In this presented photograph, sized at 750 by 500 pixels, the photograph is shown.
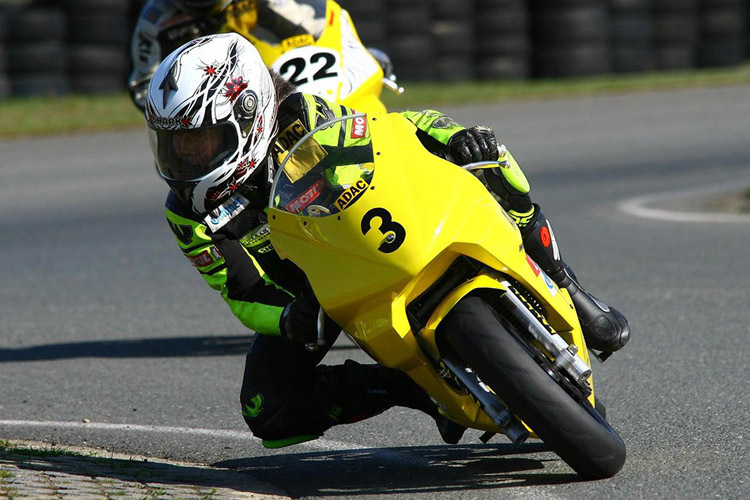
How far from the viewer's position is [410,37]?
17.8 meters

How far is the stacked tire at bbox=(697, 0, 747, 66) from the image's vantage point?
19.1 m

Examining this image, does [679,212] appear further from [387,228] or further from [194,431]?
[387,228]

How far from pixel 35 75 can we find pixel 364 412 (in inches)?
531

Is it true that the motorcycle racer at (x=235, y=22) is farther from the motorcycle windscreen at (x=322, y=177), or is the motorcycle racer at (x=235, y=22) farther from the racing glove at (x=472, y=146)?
the motorcycle windscreen at (x=322, y=177)

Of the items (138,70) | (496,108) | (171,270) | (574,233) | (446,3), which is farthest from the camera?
(446,3)

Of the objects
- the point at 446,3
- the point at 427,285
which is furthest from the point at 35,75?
the point at 427,285

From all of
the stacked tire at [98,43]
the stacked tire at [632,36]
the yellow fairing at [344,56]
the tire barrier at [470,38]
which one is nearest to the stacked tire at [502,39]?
the tire barrier at [470,38]

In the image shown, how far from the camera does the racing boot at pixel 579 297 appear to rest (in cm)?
446

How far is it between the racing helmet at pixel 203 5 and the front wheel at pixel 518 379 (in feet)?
13.0

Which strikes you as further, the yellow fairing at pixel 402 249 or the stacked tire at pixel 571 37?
the stacked tire at pixel 571 37

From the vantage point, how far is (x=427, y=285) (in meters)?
3.66

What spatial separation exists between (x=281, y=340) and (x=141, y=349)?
248cm

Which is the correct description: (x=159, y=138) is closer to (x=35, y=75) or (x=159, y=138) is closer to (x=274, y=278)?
(x=274, y=278)

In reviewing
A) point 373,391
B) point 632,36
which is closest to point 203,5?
point 373,391
